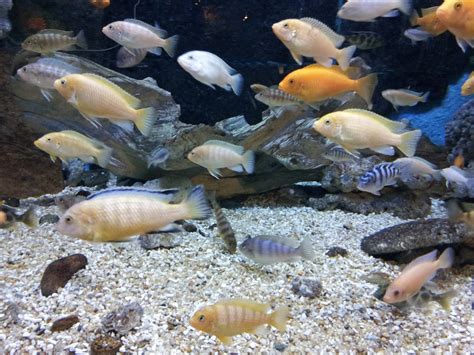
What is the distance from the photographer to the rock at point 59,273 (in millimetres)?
3658

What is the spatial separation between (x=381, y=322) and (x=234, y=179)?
3801mm

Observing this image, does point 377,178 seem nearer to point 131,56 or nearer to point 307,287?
point 307,287

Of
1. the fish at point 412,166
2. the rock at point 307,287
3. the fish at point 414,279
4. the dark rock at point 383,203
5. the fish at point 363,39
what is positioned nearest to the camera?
the fish at point 414,279

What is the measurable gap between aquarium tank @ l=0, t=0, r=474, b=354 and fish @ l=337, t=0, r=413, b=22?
0.02m

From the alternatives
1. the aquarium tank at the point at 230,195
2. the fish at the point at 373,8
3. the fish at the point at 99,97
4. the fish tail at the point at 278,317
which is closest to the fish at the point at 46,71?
the aquarium tank at the point at 230,195

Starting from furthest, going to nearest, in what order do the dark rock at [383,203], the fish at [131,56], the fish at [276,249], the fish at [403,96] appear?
the dark rock at [383,203] < the fish at [403,96] < the fish at [131,56] < the fish at [276,249]

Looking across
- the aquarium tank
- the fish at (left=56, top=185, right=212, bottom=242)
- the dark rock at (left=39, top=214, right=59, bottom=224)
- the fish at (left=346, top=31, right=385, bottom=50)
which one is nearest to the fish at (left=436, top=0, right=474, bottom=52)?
the aquarium tank

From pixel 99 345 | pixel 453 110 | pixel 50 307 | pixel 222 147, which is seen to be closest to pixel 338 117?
pixel 222 147

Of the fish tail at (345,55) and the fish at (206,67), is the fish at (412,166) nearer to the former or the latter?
the fish tail at (345,55)

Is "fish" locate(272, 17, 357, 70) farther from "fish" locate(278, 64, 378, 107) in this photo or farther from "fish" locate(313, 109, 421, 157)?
"fish" locate(313, 109, 421, 157)

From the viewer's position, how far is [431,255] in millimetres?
3098

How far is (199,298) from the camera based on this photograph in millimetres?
3648

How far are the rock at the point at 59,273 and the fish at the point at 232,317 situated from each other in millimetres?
1892

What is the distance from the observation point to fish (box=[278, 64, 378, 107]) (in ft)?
11.3
